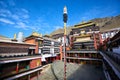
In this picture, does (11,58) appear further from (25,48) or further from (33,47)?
(33,47)

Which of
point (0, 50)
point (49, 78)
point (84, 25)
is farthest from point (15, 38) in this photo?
point (84, 25)

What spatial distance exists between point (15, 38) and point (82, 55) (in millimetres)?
20345

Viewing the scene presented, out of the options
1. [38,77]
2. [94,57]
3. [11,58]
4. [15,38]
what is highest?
[15,38]

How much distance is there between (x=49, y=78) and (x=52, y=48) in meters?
10.6

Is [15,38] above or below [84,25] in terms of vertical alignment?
below

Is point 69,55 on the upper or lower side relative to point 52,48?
lower

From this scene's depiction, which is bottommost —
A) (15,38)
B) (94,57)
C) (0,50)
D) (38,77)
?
(38,77)

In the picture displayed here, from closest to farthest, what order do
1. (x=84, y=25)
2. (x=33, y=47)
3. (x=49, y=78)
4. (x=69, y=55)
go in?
(x=49, y=78), (x=33, y=47), (x=69, y=55), (x=84, y=25)

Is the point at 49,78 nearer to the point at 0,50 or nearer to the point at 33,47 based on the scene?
the point at 33,47

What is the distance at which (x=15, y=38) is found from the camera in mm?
22203

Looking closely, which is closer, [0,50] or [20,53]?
[0,50]

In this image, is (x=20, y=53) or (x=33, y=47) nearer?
(x=20, y=53)

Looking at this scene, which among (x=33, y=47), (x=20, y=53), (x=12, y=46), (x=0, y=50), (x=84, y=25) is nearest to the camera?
→ (x=0, y=50)

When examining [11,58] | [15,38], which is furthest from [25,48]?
[15,38]
